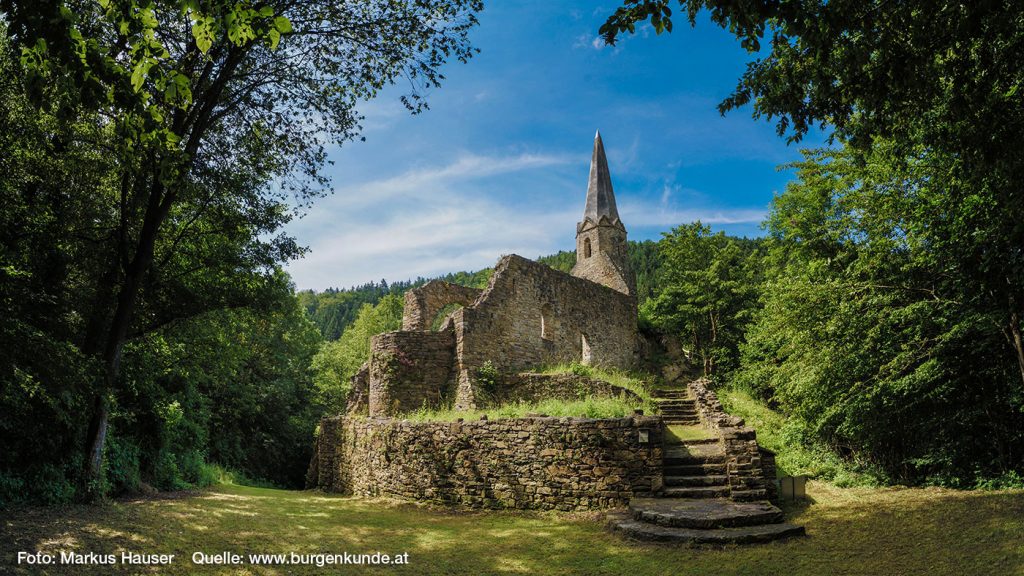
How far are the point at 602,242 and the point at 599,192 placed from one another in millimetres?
3353

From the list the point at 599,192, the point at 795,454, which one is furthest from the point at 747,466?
the point at 599,192

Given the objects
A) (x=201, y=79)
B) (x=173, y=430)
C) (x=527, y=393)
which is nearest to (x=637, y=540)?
(x=527, y=393)

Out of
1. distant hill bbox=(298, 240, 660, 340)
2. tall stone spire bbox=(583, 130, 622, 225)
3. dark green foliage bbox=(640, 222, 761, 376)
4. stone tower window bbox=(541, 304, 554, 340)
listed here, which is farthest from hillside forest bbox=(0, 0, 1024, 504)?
distant hill bbox=(298, 240, 660, 340)

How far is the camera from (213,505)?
10531mm

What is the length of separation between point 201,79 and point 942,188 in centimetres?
1351

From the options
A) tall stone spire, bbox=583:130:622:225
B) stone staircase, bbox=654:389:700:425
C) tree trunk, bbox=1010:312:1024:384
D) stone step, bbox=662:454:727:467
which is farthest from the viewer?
tall stone spire, bbox=583:130:622:225

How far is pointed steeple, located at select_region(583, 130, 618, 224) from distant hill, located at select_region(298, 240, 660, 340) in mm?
26576

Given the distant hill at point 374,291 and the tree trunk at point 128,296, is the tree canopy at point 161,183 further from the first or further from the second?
the distant hill at point 374,291

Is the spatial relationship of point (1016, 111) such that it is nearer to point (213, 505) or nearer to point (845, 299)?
point (845, 299)

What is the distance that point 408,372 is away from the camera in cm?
1539

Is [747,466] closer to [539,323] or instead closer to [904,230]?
[904,230]

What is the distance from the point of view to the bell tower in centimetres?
2794

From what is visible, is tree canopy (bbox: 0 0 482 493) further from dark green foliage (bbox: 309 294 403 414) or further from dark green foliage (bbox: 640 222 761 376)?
dark green foliage (bbox: 640 222 761 376)

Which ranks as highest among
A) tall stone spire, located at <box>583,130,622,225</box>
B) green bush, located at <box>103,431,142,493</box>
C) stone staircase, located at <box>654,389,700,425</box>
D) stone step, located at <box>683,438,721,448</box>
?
tall stone spire, located at <box>583,130,622,225</box>
